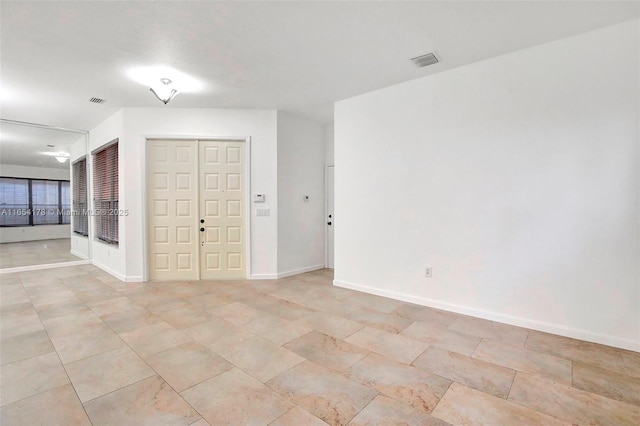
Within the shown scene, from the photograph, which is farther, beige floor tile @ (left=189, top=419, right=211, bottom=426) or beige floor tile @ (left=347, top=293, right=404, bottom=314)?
beige floor tile @ (left=347, top=293, right=404, bottom=314)

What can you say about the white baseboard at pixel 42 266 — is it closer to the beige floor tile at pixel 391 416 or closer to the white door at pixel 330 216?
the white door at pixel 330 216

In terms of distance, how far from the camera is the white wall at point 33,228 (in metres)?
5.91

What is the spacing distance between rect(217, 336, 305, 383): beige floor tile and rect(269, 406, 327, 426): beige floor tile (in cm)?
43

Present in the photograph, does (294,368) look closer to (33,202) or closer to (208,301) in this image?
(208,301)

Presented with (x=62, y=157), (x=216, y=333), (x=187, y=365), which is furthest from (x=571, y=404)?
(x=62, y=157)

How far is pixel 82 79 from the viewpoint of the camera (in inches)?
151

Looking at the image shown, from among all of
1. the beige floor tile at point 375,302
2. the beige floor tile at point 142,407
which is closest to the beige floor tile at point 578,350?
the beige floor tile at point 375,302

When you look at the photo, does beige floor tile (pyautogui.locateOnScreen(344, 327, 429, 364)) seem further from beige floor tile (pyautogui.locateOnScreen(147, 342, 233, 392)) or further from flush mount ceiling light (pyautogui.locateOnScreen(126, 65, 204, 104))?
flush mount ceiling light (pyautogui.locateOnScreen(126, 65, 204, 104))

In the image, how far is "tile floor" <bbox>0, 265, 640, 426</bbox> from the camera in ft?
6.17

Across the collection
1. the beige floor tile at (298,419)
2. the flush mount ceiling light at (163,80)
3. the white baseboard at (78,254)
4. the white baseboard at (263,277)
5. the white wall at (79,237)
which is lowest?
the beige floor tile at (298,419)

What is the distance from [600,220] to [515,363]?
1.59 meters

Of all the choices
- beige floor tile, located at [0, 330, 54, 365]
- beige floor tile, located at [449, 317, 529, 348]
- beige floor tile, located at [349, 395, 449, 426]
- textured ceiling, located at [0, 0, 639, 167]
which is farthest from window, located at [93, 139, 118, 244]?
beige floor tile, located at [449, 317, 529, 348]

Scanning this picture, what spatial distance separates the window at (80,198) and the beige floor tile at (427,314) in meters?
6.94

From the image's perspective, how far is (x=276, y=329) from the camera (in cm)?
314
